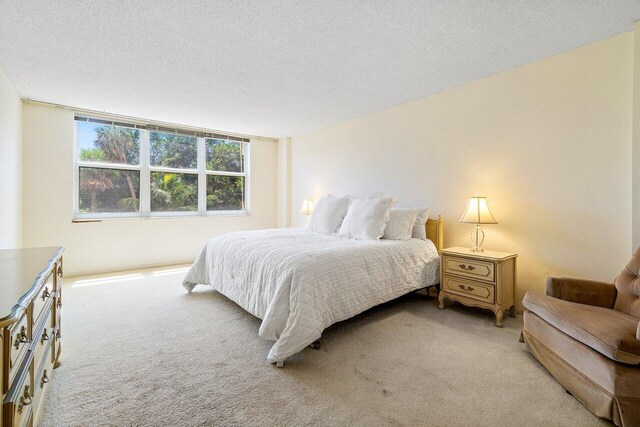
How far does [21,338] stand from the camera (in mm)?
1024

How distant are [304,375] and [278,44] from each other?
8.02 feet

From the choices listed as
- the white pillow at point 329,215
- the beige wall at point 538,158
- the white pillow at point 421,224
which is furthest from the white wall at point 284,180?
the white pillow at point 421,224

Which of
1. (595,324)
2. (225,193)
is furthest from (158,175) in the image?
(595,324)

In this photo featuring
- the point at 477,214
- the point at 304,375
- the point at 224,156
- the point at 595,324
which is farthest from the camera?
the point at 224,156

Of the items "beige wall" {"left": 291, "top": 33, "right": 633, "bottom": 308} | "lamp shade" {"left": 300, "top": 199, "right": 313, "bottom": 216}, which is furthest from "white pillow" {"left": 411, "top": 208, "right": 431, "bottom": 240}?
"lamp shade" {"left": 300, "top": 199, "right": 313, "bottom": 216}

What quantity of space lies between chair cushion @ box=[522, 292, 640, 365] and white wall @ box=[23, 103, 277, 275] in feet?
15.7

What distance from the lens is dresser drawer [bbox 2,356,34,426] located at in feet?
2.92

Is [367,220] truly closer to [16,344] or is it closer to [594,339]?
[594,339]

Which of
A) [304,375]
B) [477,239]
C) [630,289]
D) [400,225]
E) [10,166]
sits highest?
[10,166]

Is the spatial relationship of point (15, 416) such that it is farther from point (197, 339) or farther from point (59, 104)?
point (59, 104)

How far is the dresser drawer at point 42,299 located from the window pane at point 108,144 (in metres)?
3.34

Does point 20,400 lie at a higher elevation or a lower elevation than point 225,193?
lower

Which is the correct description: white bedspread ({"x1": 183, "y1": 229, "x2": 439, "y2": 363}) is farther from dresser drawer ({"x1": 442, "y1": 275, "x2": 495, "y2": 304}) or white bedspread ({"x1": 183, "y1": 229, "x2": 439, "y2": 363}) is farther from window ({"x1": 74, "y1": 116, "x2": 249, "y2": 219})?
window ({"x1": 74, "y1": 116, "x2": 249, "y2": 219})

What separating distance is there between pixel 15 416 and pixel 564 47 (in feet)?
12.9
